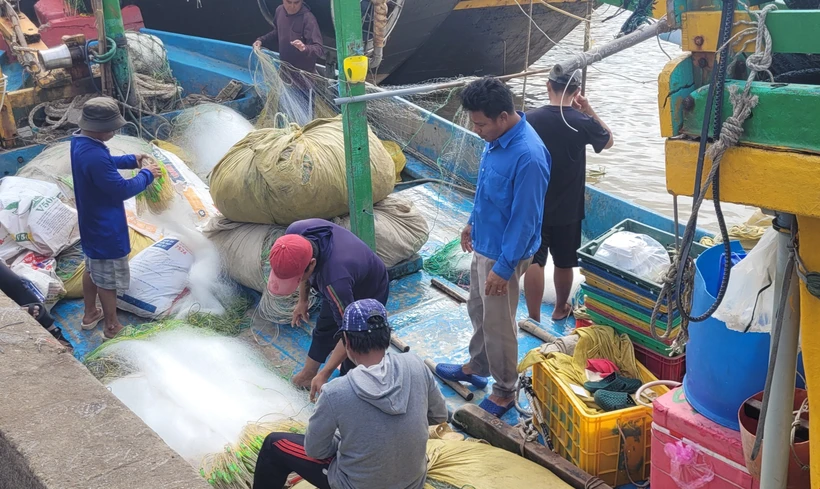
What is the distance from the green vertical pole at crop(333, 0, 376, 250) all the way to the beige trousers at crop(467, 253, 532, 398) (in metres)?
0.87

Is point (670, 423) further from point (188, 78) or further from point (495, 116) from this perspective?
point (188, 78)

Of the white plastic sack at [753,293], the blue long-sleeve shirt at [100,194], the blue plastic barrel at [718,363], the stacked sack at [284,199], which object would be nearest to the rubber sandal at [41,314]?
the blue long-sleeve shirt at [100,194]

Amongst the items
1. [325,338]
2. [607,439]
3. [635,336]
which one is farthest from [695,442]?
[325,338]

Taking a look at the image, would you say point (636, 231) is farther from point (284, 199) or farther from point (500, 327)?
point (284, 199)

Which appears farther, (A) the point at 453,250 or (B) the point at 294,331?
(A) the point at 453,250

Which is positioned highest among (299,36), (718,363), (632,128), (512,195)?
(299,36)

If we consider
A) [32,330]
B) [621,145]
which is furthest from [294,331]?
[621,145]

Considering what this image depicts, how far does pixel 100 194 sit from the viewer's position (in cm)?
432

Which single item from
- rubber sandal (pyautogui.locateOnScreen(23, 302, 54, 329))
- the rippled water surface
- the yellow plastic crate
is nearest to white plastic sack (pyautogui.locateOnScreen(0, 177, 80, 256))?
rubber sandal (pyautogui.locateOnScreen(23, 302, 54, 329))

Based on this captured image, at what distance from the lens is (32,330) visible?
3.30 m

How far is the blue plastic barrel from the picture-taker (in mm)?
2330

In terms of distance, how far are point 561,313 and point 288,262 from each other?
1.95 meters

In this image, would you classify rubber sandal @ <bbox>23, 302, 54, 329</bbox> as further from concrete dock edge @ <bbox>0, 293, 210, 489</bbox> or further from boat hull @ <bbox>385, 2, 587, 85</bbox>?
boat hull @ <bbox>385, 2, 587, 85</bbox>

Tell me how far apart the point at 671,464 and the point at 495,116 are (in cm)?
159
